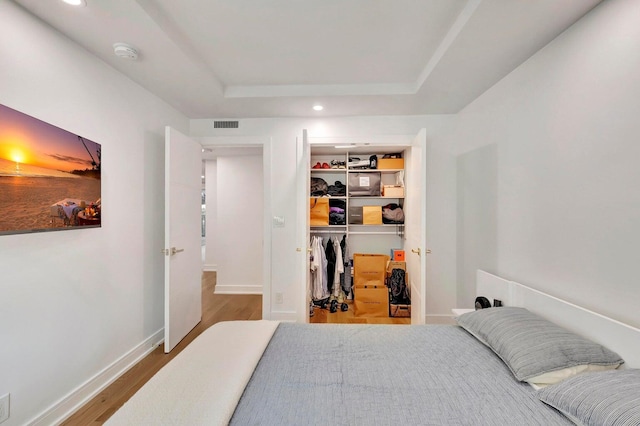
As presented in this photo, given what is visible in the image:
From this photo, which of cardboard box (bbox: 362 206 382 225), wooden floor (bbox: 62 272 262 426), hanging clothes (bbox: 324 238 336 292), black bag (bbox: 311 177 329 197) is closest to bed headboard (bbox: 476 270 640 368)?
cardboard box (bbox: 362 206 382 225)

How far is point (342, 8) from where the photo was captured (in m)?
1.62

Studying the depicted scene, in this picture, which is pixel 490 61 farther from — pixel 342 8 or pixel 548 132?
pixel 342 8

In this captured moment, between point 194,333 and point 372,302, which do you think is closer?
point 194,333

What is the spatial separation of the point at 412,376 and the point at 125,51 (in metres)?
2.52

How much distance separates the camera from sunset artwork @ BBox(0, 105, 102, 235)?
1.41m

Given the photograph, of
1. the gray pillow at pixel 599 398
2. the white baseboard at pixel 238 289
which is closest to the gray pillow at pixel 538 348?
the gray pillow at pixel 599 398

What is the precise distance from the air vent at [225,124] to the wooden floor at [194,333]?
224 cm

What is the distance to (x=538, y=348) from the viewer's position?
1.21m

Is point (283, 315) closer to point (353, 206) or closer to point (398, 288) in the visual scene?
point (398, 288)

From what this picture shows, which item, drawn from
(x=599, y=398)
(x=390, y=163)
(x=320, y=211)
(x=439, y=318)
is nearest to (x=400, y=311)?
(x=439, y=318)

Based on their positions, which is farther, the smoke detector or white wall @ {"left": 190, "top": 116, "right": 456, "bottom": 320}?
white wall @ {"left": 190, "top": 116, "right": 456, "bottom": 320}

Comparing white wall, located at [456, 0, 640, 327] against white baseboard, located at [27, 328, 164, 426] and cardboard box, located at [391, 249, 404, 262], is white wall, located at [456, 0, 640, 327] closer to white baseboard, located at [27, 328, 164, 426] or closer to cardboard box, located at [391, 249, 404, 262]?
cardboard box, located at [391, 249, 404, 262]

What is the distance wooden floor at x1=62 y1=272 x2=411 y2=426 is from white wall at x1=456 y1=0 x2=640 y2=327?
191cm

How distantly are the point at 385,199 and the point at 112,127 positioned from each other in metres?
3.15
